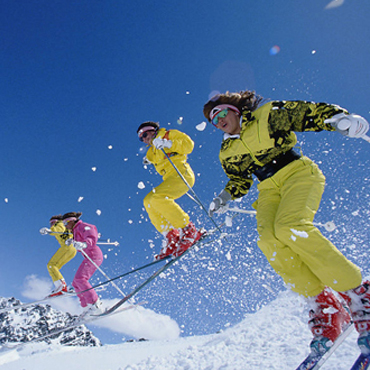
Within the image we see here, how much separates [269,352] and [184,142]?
3.63m

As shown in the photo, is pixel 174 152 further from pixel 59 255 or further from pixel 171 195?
pixel 59 255

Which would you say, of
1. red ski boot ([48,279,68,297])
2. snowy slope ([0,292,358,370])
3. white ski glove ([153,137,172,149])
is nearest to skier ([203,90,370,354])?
snowy slope ([0,292,358,370])

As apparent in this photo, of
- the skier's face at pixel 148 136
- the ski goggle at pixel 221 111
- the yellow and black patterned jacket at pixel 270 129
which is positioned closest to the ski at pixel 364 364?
the yellow and black patterned jacket at pixel 270 129

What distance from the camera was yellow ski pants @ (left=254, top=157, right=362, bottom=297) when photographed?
198cm

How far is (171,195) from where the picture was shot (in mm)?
4938

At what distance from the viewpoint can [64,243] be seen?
8648 mm

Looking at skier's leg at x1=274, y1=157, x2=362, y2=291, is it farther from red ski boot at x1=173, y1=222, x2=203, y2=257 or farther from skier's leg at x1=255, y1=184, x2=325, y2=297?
red ski boot at x1=173, y1=222, x2=203, y2=257

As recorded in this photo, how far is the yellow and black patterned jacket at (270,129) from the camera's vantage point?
8.49 ft

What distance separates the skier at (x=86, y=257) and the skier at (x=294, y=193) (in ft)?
14.2

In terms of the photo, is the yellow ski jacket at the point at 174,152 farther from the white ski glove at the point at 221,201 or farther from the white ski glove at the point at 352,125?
the white ski glove at the point at 352,125

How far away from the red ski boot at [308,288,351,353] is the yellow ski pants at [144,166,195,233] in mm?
3034

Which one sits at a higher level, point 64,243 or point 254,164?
point 64,243

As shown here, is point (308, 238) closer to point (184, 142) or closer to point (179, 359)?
point (179, 359)

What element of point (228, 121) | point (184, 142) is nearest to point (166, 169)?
point (184, 142)
